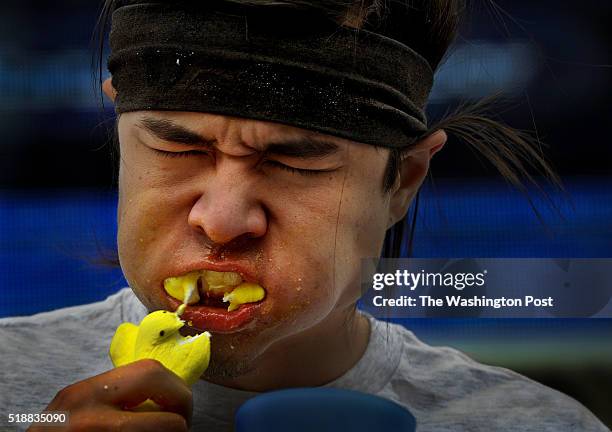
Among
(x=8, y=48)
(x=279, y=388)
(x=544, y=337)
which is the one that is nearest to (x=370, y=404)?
(x=279, y=388)

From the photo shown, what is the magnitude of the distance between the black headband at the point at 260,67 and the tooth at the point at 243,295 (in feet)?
0.54

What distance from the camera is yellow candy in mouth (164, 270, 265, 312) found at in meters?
0.86

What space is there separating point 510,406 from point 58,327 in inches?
23.0

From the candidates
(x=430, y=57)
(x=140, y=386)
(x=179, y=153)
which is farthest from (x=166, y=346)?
(x=430, y=57)

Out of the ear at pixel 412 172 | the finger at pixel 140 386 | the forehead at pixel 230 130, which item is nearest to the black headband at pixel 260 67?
the forehead at pixel 230 130

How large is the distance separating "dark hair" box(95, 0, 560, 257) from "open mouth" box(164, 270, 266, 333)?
0.21 metres

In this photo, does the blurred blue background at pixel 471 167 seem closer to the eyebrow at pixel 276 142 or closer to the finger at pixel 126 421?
the eyebrow at pixel 276 142

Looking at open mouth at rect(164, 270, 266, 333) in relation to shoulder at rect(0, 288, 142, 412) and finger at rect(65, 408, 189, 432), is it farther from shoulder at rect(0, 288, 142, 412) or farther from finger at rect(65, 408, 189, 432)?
shoulder at rect(0, 288, 142, 412)

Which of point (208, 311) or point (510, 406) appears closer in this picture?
point (208, 311)

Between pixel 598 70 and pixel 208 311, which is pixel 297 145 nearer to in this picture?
pixel 208 311

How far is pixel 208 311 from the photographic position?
873 mm

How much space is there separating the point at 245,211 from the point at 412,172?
0.26m

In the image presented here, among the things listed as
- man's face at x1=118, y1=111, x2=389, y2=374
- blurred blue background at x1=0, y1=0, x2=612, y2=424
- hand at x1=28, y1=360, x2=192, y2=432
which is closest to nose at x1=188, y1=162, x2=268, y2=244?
man's face at x1=118, y1=111, x2=389, y2=374

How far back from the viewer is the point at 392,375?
111 cm
